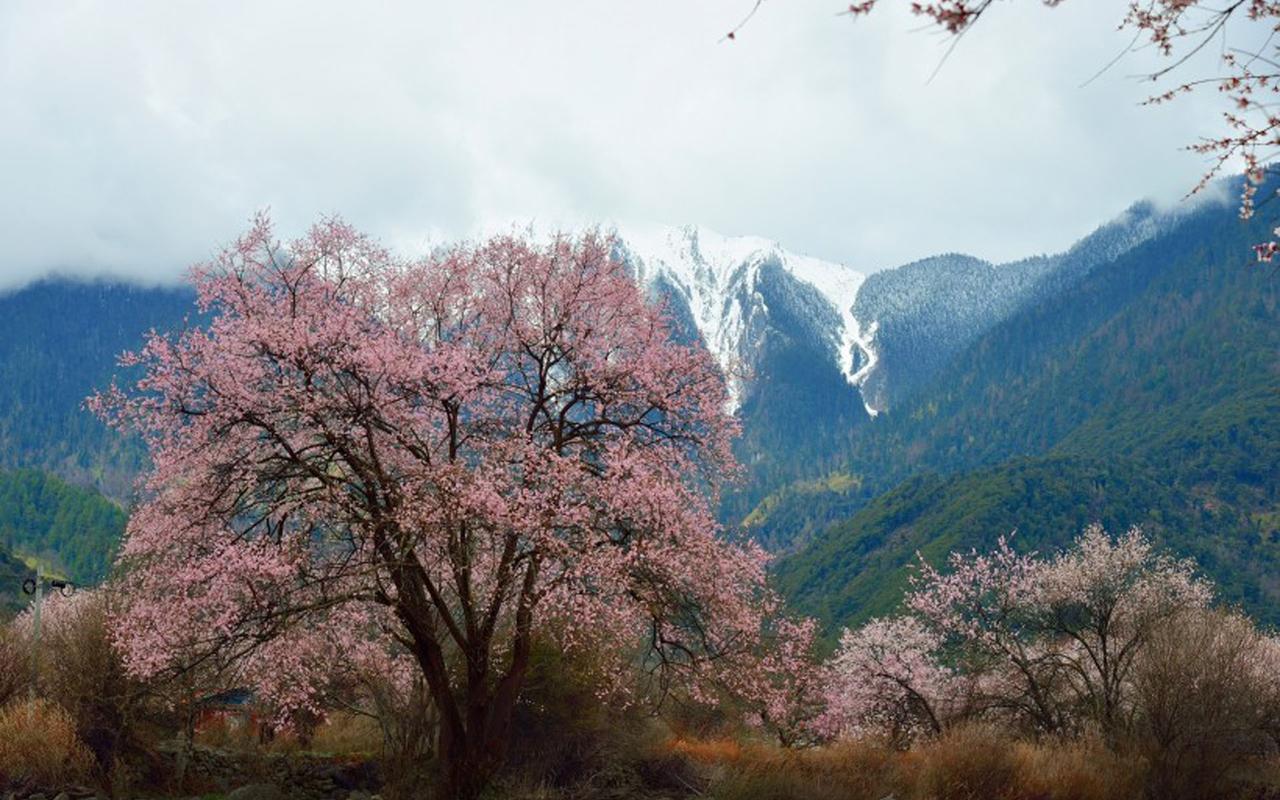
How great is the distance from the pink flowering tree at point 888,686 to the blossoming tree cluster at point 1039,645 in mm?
105

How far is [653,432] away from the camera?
1994 cm

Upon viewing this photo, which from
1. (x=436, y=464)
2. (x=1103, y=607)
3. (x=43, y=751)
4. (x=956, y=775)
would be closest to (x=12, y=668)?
(x=43, y=751)

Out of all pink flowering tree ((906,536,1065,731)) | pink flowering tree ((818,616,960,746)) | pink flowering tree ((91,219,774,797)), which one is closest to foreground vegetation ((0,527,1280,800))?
pink flowering tree ((91,219,774,797))

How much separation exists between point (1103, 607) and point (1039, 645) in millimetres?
6903

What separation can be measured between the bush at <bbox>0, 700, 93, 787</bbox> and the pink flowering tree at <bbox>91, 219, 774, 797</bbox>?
350 centimetres

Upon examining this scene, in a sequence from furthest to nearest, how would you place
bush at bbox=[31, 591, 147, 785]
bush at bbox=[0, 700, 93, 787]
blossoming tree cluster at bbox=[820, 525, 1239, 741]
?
blossoming tree cluster at bbox=[820, 525, 1239, 741]
bush at bbox=[31, 591, 147, 785]
bush at bbox=[0, 700, 93, 787]

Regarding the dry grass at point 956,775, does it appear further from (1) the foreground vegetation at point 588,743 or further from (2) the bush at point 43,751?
(2) the bush at point 43,751

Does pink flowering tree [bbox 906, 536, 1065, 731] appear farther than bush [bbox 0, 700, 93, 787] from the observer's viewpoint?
Yes

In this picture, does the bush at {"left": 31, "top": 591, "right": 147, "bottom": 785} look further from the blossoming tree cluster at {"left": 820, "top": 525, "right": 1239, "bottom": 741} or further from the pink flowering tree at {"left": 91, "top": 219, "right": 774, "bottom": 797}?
the blossoming tree cluster at {"left": 820, "top": 525, "right": 1239, "bottom": 741}

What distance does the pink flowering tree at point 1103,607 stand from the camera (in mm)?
35031

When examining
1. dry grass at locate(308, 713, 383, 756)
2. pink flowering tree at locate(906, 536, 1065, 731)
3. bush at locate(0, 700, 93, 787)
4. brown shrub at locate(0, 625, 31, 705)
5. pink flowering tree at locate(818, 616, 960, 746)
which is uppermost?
brown shrub at locate(0, 625, 31, 705)

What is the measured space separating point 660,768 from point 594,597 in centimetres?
1139

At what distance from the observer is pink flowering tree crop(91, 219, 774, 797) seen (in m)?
16.9

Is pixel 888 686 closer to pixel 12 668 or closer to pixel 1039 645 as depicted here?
pixel 1039 645
